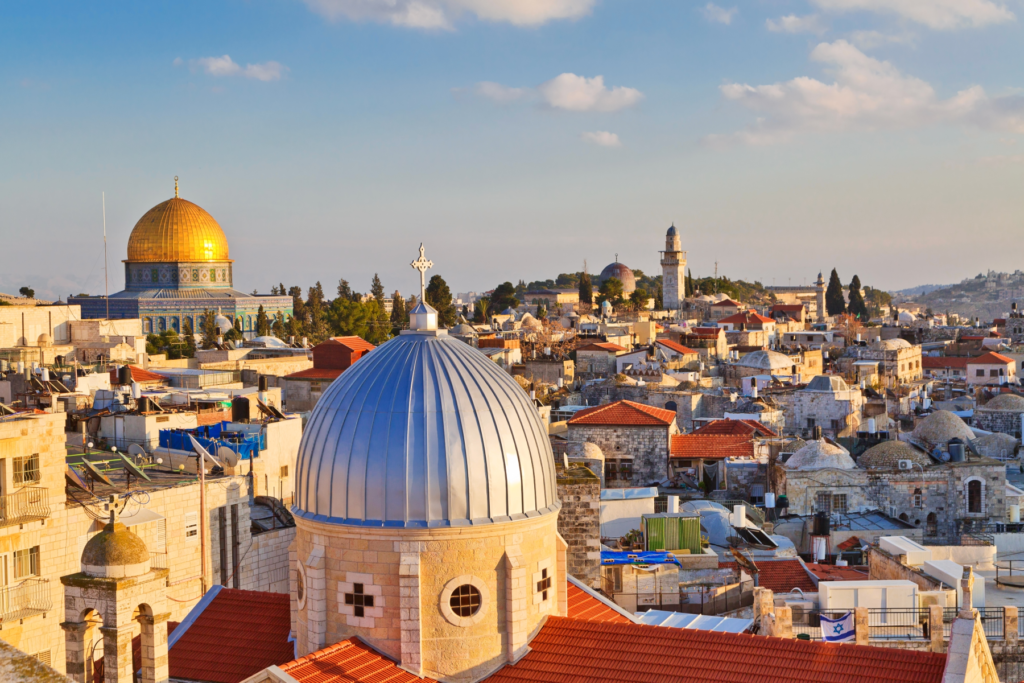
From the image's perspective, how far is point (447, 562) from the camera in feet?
36.4

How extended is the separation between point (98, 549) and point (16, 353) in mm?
37378

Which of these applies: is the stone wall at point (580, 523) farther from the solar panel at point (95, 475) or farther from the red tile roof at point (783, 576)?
the solar panel at point (95, 475)

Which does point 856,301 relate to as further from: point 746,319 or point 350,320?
point 350,320

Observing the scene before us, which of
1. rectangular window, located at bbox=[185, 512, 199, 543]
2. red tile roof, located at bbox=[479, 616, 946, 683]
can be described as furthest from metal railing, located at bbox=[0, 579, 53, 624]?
red tile roof, located at bbox=[479, 616, 946, 683]

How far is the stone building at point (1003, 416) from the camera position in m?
43.1

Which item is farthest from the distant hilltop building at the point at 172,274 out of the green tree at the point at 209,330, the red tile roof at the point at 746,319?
the red tile roof at the point at 746,319

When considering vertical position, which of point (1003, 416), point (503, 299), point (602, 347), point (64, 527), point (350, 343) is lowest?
point (1003, 416)

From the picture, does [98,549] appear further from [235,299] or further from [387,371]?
[235,299]

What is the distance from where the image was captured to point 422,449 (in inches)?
439

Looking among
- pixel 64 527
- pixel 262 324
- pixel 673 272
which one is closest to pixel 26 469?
pixel 64 527

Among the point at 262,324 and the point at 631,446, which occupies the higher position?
the point at 262,324

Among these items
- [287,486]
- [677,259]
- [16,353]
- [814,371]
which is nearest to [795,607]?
[287,486]

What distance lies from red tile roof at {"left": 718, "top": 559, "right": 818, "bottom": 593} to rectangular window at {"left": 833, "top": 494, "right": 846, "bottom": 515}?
7.95 m

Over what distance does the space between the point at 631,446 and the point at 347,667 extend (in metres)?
22.0
